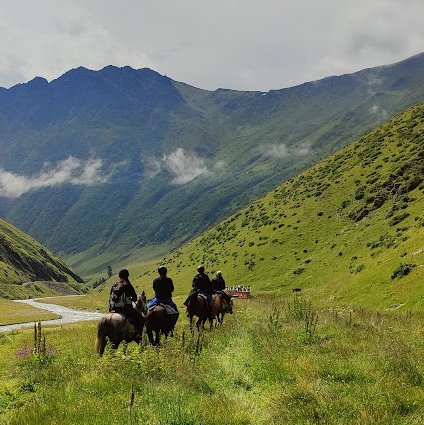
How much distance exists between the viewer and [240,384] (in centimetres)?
1291

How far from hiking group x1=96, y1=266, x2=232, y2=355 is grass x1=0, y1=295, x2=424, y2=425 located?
120 centimetres

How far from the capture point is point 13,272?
197 meters

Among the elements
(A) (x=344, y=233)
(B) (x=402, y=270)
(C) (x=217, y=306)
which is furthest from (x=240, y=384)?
(A) (x=344, y=233)

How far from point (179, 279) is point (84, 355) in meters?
92.7

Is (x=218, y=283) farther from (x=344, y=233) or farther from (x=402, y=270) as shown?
(x=344, y=233)

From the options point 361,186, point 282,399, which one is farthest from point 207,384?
point 361,186

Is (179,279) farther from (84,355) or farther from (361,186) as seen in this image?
(84,355)

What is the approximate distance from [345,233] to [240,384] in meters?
62.7

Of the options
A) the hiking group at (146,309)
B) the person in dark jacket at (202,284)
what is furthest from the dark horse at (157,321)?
the person in dark jacket at (202,284)

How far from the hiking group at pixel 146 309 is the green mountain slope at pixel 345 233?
14.1 metres

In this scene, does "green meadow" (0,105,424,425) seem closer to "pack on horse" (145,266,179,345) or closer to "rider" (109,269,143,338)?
"pack on horse" (145,266,179,345)

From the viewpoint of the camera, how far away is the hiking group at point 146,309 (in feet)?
55.2

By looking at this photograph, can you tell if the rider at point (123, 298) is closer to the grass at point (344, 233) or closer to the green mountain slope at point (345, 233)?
the green mountain slope at point (345, 233)

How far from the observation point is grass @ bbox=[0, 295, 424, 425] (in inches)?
378
